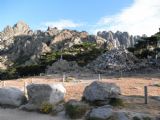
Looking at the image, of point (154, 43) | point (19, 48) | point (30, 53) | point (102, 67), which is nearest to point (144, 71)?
point (102, 67)

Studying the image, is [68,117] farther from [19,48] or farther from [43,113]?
[19,48]

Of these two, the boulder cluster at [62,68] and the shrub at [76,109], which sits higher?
the boulder cluster at [62,68]

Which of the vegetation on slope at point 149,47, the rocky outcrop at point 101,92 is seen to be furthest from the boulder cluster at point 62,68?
the rocky outcrop at point 101,92

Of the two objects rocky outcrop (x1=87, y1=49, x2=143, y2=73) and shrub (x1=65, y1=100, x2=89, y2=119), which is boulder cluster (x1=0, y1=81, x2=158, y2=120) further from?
rocky outcrop (x1=87, y1=49, x2=143, y2=73)

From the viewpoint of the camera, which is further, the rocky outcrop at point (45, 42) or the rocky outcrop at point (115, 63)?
the rocky outcrop at point (45, 42)

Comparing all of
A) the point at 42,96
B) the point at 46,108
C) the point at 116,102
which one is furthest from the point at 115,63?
the point at 46,108

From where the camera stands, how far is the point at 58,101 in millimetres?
25953

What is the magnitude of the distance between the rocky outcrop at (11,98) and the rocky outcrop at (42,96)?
1.16 meters

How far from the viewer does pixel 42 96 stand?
2552cm

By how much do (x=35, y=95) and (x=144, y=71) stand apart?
125 feet

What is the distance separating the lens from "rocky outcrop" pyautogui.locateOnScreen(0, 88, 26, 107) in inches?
Result: 1065

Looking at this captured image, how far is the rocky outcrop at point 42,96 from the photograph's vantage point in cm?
2539

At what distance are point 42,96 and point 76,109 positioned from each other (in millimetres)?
3729

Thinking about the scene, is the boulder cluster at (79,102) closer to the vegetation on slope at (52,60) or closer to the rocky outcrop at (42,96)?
the rocky outcrop at (42,96)
